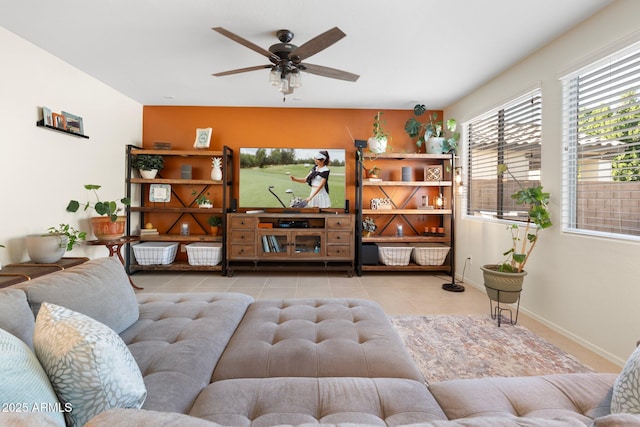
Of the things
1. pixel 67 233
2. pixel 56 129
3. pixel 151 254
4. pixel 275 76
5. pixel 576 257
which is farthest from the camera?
pixel 151 254

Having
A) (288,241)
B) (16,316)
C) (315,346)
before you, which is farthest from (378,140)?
(16,316)

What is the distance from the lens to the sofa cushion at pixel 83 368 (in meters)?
0.78

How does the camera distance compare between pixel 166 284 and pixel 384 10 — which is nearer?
pixel 384 10

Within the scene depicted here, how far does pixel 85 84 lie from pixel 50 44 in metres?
0.68

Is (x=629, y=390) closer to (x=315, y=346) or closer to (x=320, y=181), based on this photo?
(x=315, y=346)

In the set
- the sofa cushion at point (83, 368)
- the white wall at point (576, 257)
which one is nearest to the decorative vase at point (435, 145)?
the white wall at point (576, 257)

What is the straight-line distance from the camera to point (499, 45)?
2789mm

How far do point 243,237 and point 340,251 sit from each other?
1.44 metres

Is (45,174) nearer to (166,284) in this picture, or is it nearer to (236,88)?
(166,284)

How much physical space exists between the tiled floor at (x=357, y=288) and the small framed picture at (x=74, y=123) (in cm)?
203

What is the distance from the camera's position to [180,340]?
4.64 feet

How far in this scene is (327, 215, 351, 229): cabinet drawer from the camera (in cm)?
434

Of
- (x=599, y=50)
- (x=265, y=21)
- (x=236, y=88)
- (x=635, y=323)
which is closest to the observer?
(x=635, y=323)

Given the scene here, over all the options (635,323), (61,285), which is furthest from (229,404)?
(635,323)
